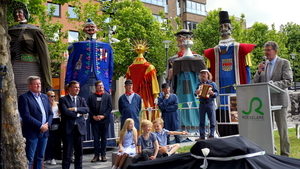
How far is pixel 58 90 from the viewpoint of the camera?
99.2ft

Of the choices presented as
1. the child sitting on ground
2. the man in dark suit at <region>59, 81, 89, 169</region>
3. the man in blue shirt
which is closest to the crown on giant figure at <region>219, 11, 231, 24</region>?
the man in blue shirt

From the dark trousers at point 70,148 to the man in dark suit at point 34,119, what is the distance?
51 cm

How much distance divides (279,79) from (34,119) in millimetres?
4215

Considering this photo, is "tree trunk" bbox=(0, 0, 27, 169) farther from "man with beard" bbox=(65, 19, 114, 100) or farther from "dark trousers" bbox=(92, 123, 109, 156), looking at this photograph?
"man with beard" bbox=(65, 19, 114, 100)

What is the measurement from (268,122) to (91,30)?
5227 mm

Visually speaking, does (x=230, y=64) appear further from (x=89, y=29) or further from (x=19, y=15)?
(x=19, y=15)

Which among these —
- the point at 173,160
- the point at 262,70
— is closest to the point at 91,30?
the point at 262,70

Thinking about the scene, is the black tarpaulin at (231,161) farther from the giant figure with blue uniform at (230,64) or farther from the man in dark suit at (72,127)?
the giant figure with blue uniform at (230,64)

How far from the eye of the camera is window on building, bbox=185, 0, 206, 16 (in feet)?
133

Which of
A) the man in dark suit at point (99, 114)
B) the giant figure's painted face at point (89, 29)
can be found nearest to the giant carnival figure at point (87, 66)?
the giant figure's painted face at point (89, 29)

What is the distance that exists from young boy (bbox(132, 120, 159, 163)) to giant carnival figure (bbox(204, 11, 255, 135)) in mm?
4054

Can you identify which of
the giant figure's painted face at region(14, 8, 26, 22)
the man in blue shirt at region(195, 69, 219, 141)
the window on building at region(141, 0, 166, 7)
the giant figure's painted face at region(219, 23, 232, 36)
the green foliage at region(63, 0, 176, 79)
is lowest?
the man in blue shirt at region(195, 69, 219, 141)

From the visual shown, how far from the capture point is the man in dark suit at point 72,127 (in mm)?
5844

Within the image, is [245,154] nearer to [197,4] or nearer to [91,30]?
[91,30]
